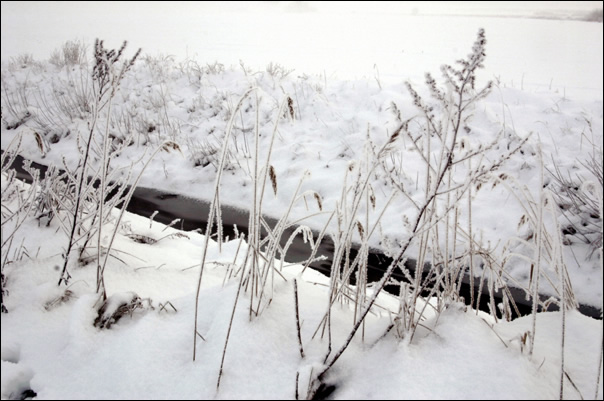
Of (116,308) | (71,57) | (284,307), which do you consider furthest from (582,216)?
(71,57)

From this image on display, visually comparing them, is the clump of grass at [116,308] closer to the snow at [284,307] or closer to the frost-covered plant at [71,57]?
the snow at [284,307]

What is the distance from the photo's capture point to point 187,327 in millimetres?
1290

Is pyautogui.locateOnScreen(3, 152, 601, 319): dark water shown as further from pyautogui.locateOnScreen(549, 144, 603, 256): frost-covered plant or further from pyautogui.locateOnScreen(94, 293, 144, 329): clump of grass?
pyautogui.locateOnScreen(94, 293, 144, 329): clump of grass

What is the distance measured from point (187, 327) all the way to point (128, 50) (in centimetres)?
1184

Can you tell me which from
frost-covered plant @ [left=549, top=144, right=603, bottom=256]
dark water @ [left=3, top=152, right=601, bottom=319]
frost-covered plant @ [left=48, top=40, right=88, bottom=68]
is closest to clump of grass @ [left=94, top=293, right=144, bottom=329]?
dark water @ [left=3, top=152, right=601, bottom=319]

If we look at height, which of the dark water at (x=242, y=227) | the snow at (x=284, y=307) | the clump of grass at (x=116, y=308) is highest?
the clump of grass at (x=116, y=308)

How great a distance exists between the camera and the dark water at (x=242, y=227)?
Answer: 2.77 metres

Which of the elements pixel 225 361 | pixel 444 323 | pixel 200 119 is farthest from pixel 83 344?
pixel 200 119

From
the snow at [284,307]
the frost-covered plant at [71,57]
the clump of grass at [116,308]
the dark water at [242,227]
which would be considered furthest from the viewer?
the frost-covered plant at [71,57]

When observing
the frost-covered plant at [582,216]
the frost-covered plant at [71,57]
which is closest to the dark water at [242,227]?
the frost-covered plant at [582,216]

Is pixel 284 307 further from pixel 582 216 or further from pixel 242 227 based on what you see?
pixel 582 216

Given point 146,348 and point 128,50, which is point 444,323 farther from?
point 128,50

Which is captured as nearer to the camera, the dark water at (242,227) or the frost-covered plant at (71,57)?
the dark water at (242,227)

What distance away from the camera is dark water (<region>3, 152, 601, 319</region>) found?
277 centimetres
